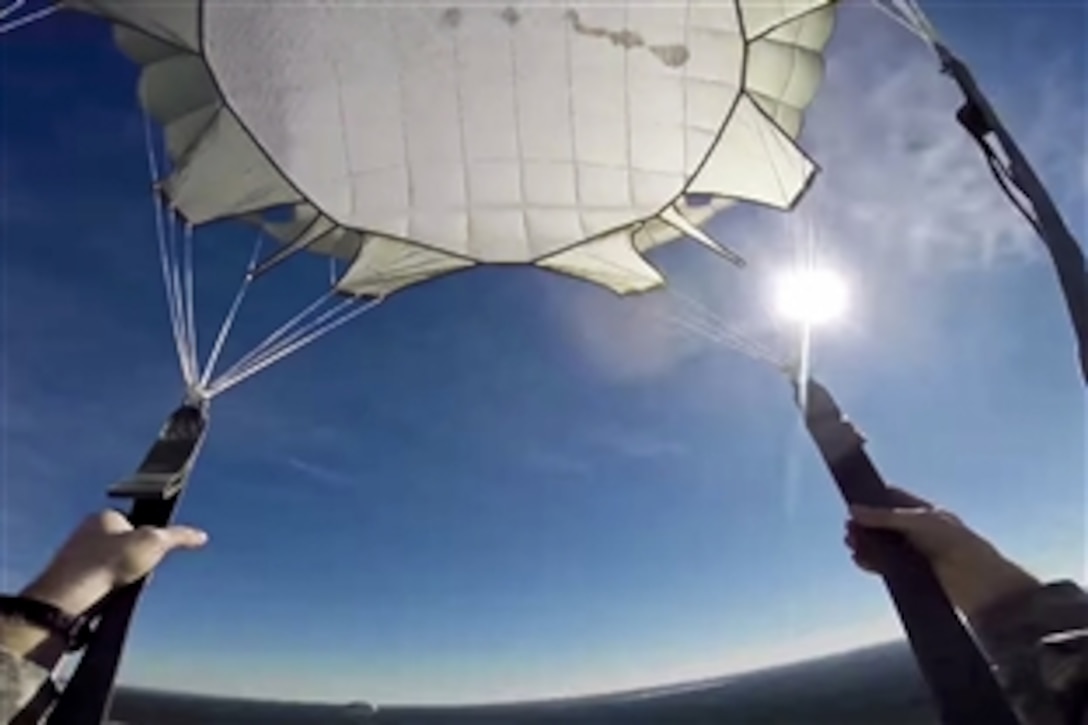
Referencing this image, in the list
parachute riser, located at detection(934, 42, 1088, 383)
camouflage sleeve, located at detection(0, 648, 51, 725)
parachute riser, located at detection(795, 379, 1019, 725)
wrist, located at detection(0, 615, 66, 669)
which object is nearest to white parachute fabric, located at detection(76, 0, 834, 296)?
parachute riser, located at detection(934, 42, 1088, 383)

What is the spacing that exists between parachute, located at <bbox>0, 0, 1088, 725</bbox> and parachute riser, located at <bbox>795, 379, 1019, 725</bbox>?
14.5ft

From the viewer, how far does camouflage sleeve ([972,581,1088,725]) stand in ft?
8.11

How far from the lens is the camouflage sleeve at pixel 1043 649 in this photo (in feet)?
8.11

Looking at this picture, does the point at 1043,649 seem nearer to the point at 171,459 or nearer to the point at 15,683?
the point at 15,683

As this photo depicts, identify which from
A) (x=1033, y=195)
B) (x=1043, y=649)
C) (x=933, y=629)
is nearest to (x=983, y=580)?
(x=933, y=629)

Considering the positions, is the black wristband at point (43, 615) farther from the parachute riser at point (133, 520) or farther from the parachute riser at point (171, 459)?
the parachute riser at point (171, 459)

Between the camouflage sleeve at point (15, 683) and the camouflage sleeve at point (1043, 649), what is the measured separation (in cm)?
304

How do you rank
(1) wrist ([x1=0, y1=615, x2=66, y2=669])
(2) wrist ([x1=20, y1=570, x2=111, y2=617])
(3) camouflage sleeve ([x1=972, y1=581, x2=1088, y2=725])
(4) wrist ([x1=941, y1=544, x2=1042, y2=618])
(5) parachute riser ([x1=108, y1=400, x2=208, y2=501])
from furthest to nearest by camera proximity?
(5) parachute riser ([x1=108, y1=400, x2=208, y2=501]), (4) wrist ([x1=941, y1=544, x2=1042, y2=618]), (2) wrist ([x1=20, y1=570, x2=111, y2=617]), (1) wrist ([x1=0, y1=615, x2=66, y2=669]), (3) camouflage sleeve ([x1=972, y1=581, x2=1088, y2=725])

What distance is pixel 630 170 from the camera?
8.83 meters

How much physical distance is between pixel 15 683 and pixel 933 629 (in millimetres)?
3448

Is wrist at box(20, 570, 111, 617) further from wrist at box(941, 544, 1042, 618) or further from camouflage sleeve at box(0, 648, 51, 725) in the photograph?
wrist at box(941, 544, 1042, 618)

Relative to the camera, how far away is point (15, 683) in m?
2.59

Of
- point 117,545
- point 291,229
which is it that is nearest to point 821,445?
point 117,545

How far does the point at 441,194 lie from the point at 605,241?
1.96m
